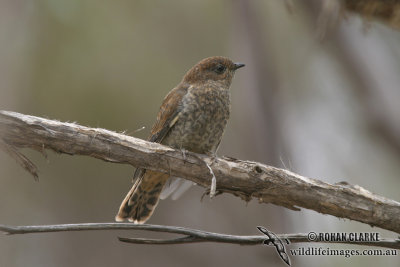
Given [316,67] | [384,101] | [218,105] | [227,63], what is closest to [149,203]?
[218,105]

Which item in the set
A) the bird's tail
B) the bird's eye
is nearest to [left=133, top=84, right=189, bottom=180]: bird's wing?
the bird's tail

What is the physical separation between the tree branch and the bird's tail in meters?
1.10

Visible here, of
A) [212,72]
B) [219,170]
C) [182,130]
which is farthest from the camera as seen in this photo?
[212,72]

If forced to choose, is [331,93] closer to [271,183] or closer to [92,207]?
[92,207]

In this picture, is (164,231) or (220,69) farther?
(220,69)

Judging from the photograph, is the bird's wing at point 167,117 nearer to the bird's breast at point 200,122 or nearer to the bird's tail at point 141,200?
the bird's breast at point 200,122

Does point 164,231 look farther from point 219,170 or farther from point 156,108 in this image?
point 156,108

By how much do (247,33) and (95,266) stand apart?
388 centimetres

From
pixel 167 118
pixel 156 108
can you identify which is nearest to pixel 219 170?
pixel 167 118

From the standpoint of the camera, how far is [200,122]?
4.67 metres

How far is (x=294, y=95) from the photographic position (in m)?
9.29

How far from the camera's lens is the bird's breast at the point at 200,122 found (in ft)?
15.2

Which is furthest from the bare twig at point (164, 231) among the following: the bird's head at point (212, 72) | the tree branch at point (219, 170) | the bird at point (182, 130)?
the bird's head at point (212, 72)

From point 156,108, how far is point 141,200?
352cm
